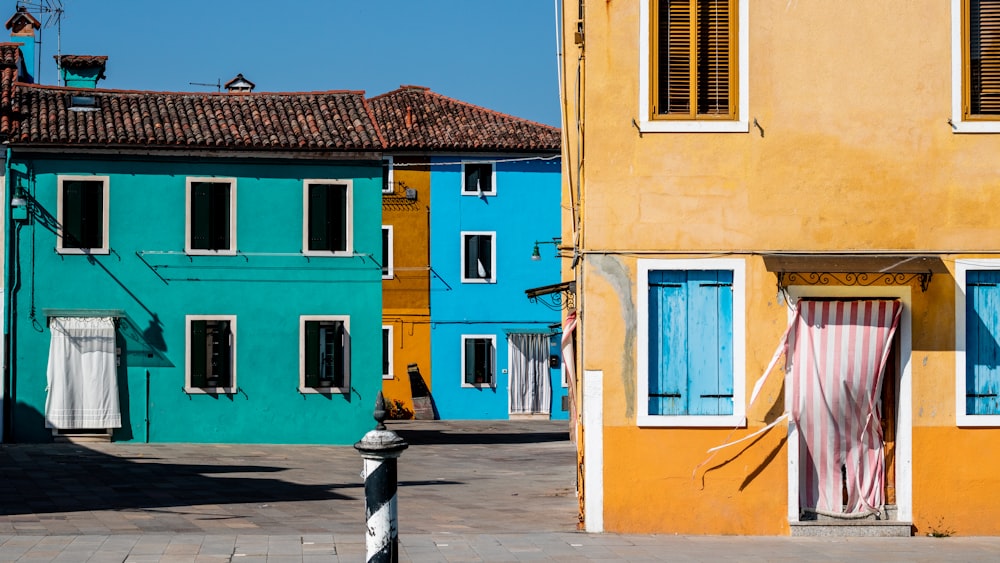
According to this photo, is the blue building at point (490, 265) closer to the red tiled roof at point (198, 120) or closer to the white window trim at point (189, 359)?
the red tiled roof at point (198, 120)

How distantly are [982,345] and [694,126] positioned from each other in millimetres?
3527

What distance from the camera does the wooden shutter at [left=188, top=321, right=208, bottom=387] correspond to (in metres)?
27.5

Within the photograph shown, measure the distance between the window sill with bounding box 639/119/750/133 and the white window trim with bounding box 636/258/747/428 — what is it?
1.26 metres

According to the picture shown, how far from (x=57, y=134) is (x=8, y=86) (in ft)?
8.60

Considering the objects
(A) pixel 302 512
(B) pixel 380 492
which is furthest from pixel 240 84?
(B) pixel 380 492

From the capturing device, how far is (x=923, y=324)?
13.6 meters

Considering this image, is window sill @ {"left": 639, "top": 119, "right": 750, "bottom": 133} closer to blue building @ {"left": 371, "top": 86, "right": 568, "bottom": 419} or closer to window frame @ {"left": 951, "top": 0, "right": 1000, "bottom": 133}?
window frame @ {"left": 951, "top": 0, "right": 1000, "bottom": 133}

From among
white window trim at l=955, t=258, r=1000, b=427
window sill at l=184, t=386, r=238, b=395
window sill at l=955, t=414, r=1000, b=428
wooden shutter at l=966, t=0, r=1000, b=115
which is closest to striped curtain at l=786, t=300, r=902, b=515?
white window trim at l=955, t=258, r=1000, b=427

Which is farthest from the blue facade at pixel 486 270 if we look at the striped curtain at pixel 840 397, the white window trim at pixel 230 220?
the striped curtain at pixel 840 397

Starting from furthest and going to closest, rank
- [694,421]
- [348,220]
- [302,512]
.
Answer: [348,220]
[302,512]
[694,421]

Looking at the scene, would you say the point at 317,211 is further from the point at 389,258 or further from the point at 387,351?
the point at 387,351

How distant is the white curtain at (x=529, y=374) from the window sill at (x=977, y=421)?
91.0ft

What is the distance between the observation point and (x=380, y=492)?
8.85 meters

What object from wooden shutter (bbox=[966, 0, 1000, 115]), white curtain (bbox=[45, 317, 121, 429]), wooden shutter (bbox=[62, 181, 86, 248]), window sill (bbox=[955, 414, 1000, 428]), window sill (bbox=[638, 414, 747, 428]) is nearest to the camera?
window sill (bbox=[638, 414, 747, 428])
